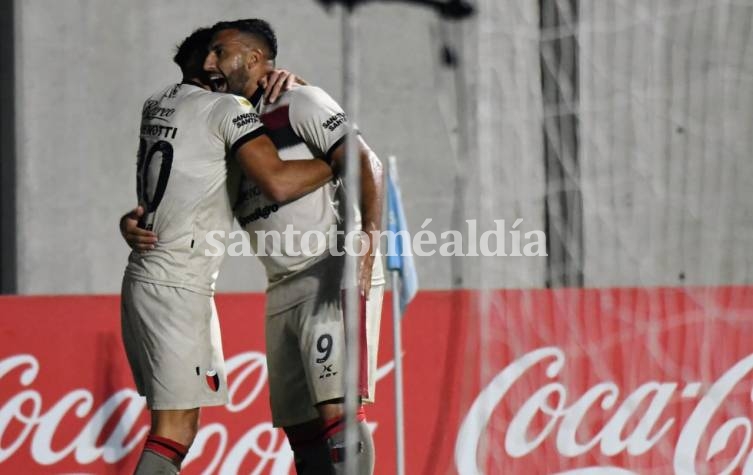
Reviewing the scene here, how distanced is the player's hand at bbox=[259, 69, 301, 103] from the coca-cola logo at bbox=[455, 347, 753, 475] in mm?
1743

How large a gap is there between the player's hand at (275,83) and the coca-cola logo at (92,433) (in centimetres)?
141

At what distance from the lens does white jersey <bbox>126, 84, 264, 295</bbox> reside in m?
3.81

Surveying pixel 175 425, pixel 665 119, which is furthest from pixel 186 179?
pixel 665 119

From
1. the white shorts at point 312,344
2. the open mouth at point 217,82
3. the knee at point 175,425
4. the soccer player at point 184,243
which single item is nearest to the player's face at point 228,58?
the open mouth at point 217,82

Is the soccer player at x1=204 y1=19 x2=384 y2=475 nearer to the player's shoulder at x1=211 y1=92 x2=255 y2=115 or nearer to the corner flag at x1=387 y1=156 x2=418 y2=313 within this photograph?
the player's shoulder at x1=211 y1=92 x2=255 y2=115

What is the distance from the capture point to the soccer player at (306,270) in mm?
3854

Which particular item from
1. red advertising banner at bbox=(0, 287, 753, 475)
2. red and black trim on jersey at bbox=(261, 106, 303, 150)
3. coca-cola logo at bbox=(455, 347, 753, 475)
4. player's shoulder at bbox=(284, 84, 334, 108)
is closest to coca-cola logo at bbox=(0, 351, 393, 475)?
red advertising banner at bbox=(0, 287, 753, 475)

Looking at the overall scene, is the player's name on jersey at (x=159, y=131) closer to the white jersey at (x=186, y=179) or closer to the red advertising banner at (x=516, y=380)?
the white jersey at (x=186, y=179)

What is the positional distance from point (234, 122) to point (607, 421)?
225 cm

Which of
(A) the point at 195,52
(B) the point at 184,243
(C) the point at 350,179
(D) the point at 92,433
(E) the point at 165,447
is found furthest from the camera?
(D) the point at 92,433

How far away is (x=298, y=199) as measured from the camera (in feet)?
12.8

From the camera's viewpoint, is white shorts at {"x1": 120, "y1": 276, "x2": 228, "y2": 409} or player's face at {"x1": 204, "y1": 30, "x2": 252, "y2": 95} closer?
white shorts at {"x1": 120, "y1": 276, "x2": 228, "y2": 409}

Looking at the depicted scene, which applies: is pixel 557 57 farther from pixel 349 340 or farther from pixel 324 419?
pixel 349 340

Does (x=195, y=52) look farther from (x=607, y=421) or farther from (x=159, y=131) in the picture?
(x=607, y=421)
